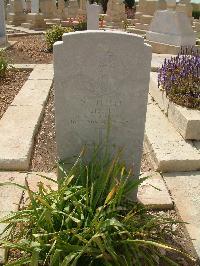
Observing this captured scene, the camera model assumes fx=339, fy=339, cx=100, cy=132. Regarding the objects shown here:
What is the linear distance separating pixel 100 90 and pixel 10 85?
12.8ft

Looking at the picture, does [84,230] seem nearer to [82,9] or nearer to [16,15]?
[16,15]

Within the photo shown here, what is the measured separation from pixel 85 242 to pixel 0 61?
500cm

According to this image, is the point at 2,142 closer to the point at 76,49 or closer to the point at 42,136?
the point at 42,136

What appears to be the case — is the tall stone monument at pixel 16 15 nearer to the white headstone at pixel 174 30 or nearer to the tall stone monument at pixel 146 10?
the tall stone monument at pixel 146 10

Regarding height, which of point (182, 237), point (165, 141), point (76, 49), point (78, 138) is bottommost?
point (182, 237)

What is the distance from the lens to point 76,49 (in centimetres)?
252

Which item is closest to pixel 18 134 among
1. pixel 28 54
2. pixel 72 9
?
pixel 28 54

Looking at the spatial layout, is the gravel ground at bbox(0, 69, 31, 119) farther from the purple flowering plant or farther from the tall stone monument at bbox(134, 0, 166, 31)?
the tall stone monument at bbox(134, 0, 166, 31)

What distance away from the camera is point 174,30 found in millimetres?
10414

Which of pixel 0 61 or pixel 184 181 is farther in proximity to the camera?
pixel 0 61

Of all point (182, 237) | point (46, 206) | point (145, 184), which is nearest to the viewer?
point (46, 206)

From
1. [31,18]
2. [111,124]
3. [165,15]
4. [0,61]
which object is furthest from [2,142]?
[31,18]

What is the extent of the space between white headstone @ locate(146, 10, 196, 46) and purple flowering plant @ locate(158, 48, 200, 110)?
17.5ft

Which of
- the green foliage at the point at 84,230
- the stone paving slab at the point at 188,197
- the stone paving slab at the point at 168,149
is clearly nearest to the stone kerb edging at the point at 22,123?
the green foliage at the point at 84,230
